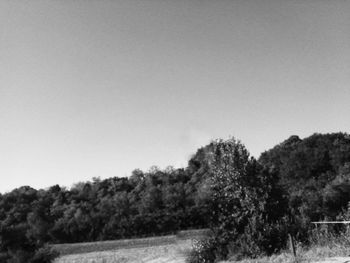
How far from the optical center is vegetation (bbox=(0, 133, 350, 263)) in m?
16.7

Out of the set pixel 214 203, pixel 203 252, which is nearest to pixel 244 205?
pixel 214 203

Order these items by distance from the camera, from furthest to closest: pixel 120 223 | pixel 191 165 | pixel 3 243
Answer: pixel 191 165 < pixel 120 223 < pixel 3 243

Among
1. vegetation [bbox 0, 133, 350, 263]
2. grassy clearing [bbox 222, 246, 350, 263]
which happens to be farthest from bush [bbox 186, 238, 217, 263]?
grassy clearing [bbox 222, 246, 350, 263]

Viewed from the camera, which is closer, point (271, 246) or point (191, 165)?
point (271, 246)

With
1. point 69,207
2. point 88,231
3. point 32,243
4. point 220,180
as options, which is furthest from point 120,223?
point 220,180

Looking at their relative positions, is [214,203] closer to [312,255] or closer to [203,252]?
[203,252]

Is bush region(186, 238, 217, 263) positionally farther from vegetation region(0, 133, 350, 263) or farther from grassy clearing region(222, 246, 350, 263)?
grassy clearing region(222, 246, 350, 263)

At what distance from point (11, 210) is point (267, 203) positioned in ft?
182

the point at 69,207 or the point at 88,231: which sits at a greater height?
the point at 69,207

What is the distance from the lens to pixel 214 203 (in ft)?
60.4

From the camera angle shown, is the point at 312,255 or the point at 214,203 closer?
the point at 312,255

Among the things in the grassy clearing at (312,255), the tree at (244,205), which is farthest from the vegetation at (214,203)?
the grassy clearing at (312,255)

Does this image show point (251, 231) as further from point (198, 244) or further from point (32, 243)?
point (32, 243)

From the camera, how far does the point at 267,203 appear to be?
1684 cm
